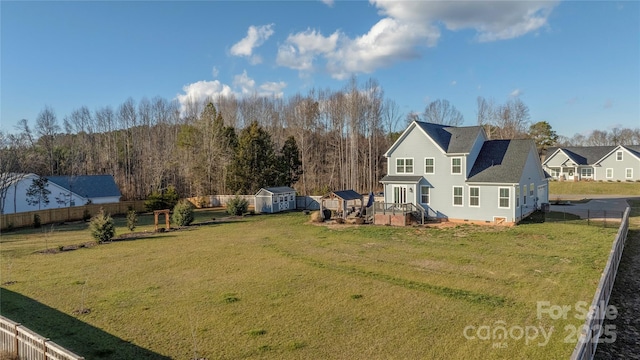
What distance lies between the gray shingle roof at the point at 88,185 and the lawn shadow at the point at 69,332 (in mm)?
31309

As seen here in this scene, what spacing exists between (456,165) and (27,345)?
24.5 meters

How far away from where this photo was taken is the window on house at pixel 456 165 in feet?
83.2

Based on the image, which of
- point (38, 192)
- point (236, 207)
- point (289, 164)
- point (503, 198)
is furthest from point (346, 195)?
point (38, 192)

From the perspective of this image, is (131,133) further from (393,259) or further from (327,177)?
(393,259)

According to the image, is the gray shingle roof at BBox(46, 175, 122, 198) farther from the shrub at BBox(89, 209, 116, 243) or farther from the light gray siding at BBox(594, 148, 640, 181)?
the light gray siding at BBox(594, 148, 640, 181)

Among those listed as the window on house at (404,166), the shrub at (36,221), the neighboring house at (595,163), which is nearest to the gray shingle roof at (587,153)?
the neighboring house at (595,163)

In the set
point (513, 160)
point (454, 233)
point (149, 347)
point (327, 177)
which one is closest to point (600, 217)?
point (513, 160)

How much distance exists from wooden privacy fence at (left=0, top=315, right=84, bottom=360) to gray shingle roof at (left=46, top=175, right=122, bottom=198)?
1422 inches

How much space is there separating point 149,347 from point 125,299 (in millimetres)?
3875

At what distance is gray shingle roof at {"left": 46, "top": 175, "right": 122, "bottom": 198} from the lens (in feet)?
125

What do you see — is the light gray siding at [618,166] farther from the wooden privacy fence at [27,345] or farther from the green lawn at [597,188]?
the wooden privacy fence at [27,345]

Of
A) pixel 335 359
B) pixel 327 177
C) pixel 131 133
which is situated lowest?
pixel 335 359

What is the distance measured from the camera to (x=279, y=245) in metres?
19.0

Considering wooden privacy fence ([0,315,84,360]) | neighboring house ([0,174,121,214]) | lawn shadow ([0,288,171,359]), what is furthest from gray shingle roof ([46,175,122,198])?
wooden privacy fence ([0,315,84,360])
